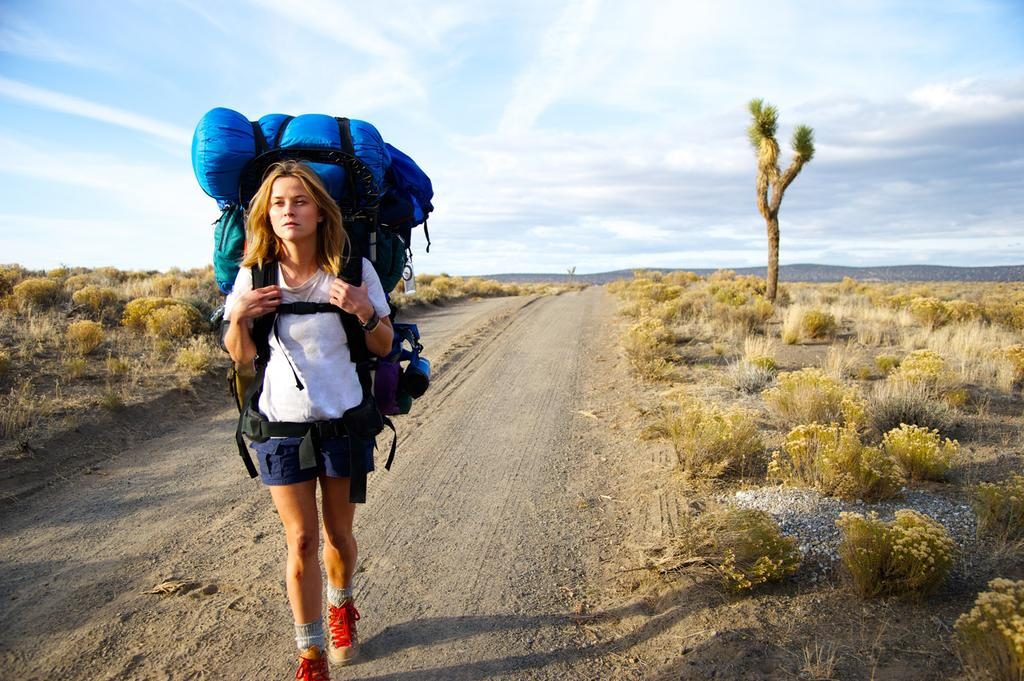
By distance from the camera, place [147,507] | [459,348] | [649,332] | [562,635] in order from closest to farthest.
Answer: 1. [562,635]
2. [147,507]
3. [649,332]
4. [459,348]

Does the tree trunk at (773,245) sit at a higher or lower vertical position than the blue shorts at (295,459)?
higher

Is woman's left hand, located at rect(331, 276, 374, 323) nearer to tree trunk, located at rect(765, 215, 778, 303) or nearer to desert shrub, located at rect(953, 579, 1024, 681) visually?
desert shrub, located at rect(953, 579, 1024, 681)

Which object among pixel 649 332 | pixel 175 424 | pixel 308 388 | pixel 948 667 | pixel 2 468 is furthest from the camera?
pixel 649 332

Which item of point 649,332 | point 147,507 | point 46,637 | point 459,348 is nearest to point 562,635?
point 46,637

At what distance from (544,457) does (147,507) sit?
A: 3.43 m

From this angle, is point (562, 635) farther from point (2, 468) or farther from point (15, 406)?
point (15, 406)

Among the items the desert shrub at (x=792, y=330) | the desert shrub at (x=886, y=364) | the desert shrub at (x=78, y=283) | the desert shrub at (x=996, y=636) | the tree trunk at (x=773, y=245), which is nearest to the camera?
the desert shrub at (x=996, y=636)

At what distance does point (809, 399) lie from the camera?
20.8 feet

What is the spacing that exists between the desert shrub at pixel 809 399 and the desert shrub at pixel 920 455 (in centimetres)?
102

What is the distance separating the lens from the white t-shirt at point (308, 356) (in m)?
A: 2.60

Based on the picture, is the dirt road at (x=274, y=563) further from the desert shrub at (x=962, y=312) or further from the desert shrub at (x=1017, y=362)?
the desert shrub at (x=962, y=312)

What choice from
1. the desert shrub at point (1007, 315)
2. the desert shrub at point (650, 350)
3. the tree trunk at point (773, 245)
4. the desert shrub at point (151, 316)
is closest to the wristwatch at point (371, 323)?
the desert shrub at point (650, 350)

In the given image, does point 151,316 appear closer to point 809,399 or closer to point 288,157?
point 288,157

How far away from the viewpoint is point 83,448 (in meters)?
6.29
